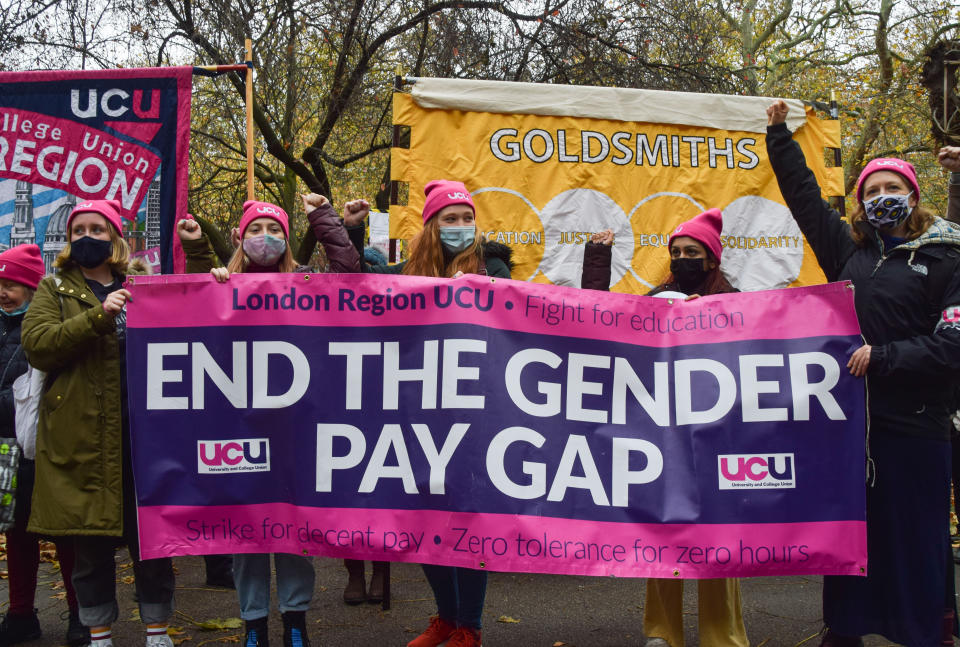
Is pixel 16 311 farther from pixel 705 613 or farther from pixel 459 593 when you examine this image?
pixel 705 613

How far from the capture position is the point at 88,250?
3.46 meters

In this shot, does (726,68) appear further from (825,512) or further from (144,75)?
(825,512)

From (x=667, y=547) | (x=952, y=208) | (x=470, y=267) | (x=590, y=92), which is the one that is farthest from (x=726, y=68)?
(x=667, y=547)

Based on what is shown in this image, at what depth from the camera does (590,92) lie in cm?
541

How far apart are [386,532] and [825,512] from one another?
1654mm

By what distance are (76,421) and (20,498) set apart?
0.71m

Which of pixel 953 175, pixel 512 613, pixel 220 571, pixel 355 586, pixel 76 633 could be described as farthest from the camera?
pixel 220 571

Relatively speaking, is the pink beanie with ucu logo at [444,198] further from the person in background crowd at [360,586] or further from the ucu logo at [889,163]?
the person in background crowd at [360,586]

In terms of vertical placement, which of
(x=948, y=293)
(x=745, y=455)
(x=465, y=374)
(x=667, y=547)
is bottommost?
(x=667, y=547)

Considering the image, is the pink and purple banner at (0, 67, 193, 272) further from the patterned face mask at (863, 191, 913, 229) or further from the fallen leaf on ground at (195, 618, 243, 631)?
the patterned face mask at (863, 191, 913, 229)

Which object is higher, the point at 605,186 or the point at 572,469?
the point at 605,186

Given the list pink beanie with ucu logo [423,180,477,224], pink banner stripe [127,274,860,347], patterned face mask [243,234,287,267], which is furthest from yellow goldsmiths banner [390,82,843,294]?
pink banner stripe [127,274,860,347]

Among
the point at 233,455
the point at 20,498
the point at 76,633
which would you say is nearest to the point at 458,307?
the point at 233,455

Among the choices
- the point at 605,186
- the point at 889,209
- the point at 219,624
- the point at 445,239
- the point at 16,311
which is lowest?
the point at 219,624
